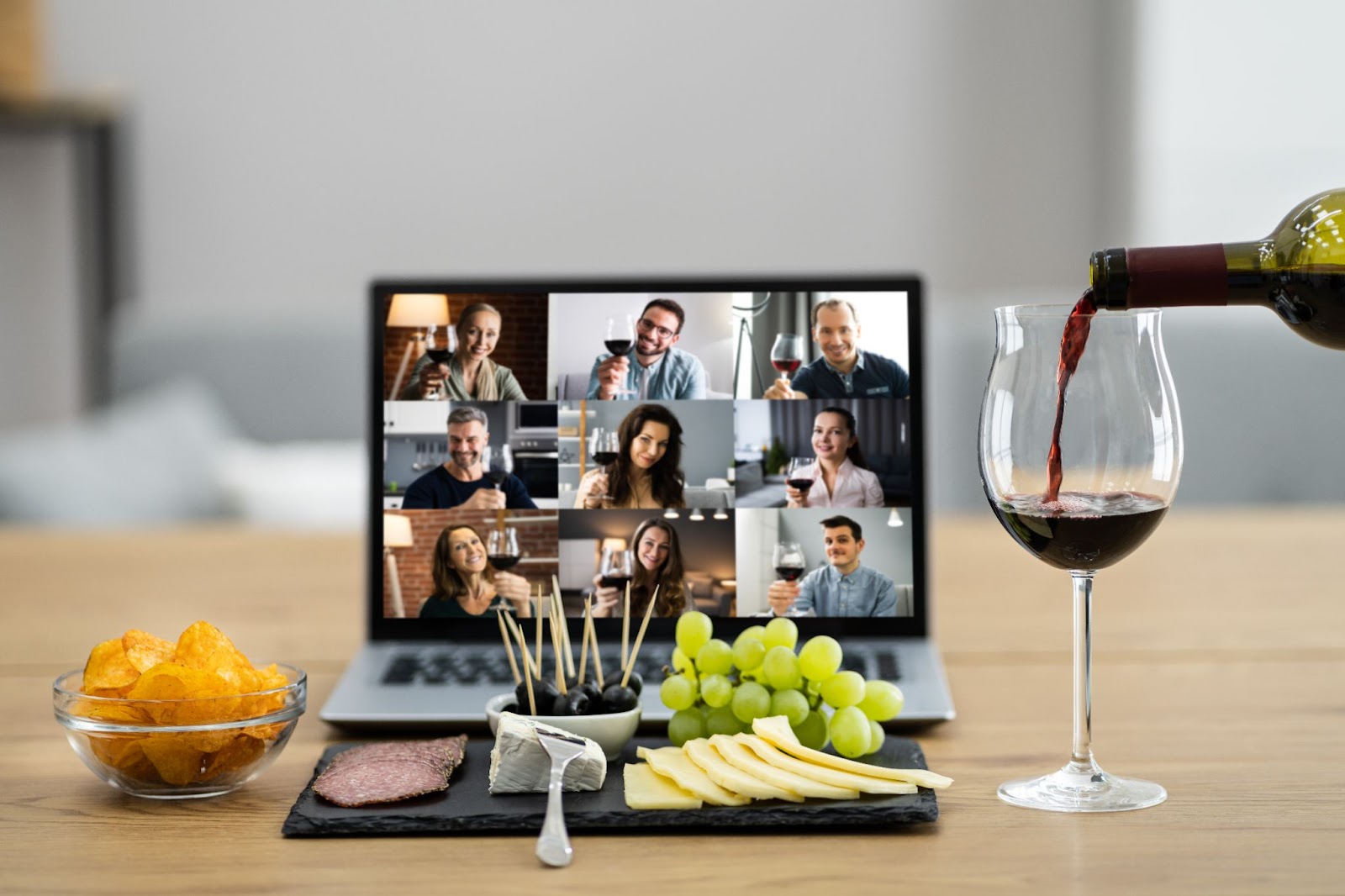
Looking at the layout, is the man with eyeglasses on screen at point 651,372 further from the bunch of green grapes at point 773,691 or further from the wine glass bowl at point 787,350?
the bunch of green grapes at point 773,691

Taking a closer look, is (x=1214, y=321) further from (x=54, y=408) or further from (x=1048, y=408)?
(x=54, y=408)

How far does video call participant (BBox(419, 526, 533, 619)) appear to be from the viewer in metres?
0.98

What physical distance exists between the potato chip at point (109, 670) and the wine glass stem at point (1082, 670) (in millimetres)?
534

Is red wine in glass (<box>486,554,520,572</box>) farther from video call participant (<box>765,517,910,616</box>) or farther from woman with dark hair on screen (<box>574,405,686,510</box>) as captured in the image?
video call participant (<box>765,517,910,616</box>)

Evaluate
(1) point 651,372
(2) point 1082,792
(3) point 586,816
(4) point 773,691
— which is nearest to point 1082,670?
(2) point 1082,792

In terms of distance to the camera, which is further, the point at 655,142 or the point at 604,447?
the point at 655,142

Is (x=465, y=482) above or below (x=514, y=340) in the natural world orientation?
below

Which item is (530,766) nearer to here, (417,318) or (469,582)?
(469,582)

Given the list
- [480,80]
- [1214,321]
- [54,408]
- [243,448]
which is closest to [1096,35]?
[1214,321]

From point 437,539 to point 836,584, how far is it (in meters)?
0.30

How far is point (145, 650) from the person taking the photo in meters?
0.76

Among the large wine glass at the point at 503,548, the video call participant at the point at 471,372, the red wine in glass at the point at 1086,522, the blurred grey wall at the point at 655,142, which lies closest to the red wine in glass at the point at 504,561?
the large wine glass at the point at 503,548

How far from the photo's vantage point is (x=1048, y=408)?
74 cm

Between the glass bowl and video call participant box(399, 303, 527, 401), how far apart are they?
301 millimetres
